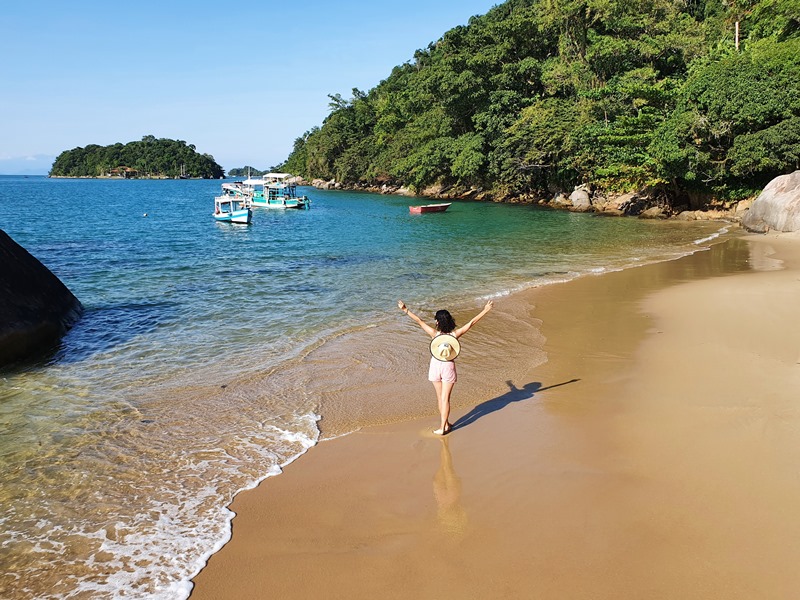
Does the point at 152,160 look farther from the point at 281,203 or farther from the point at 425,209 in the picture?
the point at 425,209

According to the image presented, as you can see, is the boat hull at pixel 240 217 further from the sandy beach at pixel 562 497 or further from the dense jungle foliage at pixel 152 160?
the dense jungle foliage at pixel 152 160

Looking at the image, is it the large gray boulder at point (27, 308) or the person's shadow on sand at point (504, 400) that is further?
the large gray boulder at point (27, 308)

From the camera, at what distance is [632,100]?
36000 millimetres

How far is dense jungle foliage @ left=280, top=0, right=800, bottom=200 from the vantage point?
28781 millimetres

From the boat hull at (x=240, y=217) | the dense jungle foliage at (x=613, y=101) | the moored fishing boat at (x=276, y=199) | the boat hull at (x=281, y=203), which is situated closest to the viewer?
the dense jungle foliage at (x=613, y=101)

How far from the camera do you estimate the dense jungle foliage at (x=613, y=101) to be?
1133 inches

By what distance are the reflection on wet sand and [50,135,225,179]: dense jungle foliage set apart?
19608cm

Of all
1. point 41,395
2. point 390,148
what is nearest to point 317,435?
point 41,395

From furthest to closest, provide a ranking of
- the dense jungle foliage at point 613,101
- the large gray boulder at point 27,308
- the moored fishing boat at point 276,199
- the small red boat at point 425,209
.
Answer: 1. the moored fishing boat at point 276,199
2. the small red boat at point 425,209
3. the dense jungle foliage at point 613,101
4. the large gray boulder at point 27,308

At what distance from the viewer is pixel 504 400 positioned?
7.34m

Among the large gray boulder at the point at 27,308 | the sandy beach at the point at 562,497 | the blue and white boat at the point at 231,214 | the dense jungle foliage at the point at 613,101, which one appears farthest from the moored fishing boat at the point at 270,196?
the sandy beach at the point at 562,497

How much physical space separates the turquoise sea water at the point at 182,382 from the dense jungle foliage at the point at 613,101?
8.19 meters

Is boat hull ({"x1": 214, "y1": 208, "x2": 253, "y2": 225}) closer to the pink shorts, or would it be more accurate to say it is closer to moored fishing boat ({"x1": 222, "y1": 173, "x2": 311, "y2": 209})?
moored fishing boat ({"x1": 222, "y1": 173, "x2": 311, "y2": 209})

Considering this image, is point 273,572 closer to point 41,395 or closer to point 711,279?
point 41,395
